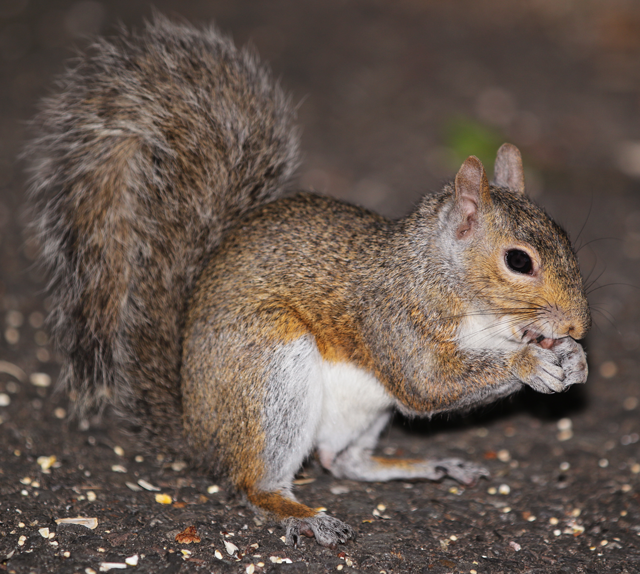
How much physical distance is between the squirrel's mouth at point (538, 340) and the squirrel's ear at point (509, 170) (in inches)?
26.9

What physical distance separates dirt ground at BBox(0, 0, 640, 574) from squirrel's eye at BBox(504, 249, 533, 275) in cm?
57

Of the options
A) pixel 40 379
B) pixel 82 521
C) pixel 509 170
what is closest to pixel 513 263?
pixel 509 170

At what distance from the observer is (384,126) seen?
6.42 m

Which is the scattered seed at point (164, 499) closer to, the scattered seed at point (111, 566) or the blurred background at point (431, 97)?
the scattered seed at point (111, 566)

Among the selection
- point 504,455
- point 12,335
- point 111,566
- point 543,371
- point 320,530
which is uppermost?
point 543,371

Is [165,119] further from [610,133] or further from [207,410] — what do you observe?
[610,133]

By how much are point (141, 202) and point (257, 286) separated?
65 cm

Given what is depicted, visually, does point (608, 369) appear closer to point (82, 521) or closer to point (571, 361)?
point (571, 361)

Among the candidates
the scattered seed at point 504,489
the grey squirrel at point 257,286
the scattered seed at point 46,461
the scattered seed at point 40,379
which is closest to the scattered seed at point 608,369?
the scattered seed at point 504,489

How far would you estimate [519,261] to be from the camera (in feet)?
8.85

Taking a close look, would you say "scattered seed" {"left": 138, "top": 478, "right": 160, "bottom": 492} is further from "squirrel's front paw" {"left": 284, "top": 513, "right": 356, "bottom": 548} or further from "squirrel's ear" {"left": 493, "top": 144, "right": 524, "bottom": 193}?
"squirrel's ear" {"left": 493, "top": 144, "right": 524, "bottom": 193}

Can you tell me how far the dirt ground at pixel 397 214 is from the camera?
283 cm

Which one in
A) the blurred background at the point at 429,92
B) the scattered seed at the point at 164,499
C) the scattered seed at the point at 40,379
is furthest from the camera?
the blurred background at the point at 429,92

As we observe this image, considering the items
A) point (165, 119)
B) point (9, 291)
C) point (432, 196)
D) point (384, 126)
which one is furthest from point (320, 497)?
point (384, 126)
